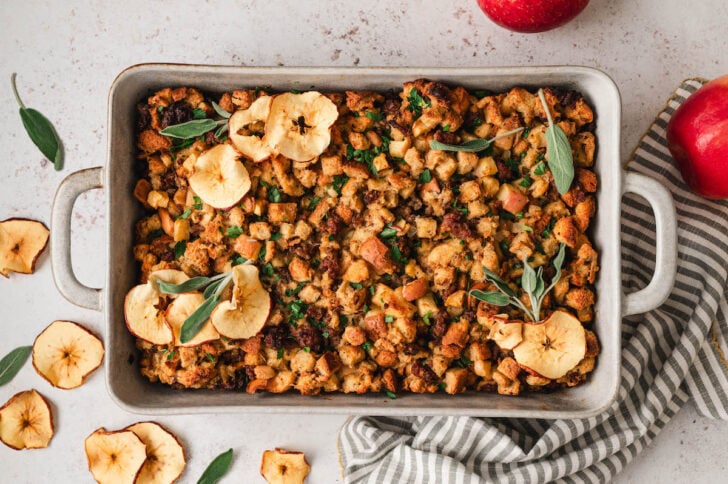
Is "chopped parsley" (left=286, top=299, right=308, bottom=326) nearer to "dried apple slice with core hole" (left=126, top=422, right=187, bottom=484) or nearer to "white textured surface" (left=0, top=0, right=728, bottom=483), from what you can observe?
"white textured surface" (left=0, top=0, right=728, bottom=483)

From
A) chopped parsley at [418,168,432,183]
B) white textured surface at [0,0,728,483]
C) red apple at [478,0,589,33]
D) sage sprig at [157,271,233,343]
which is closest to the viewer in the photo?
sage sprig at [157,271,233,343]

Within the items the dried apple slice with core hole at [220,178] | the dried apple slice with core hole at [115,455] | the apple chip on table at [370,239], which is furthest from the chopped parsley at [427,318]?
the dried apple slice with core hole at [115,455]

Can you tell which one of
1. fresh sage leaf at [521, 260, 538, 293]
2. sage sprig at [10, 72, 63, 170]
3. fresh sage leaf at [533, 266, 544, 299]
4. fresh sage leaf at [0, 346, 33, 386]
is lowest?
fresh sage leaf at [0, 346, 33, 386]

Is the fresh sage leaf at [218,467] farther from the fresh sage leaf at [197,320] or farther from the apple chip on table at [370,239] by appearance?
the fresh sage leaf at [197,320]

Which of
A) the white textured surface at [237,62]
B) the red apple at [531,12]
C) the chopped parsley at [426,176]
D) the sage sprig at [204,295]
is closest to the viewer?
the sage sprig at [204,295]

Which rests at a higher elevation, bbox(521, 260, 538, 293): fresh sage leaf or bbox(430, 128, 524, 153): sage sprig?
bbox(430, 128, 524, 153): sage sprig

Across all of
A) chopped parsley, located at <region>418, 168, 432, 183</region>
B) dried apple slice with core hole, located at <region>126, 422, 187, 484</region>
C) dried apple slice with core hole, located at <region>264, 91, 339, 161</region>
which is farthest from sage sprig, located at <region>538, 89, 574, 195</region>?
dried apple slice with core hole, located at <region>126, 422, 187, 484</region>

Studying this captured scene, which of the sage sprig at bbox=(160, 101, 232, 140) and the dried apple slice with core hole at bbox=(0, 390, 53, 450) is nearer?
the sage sprig at bbox=(160, 101, 232, 140)

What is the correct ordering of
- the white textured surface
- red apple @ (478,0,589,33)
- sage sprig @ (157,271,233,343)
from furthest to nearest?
the white textured surface < red apple @ (478,0,589,33) < sage sprig @ (157,271,233,343)
